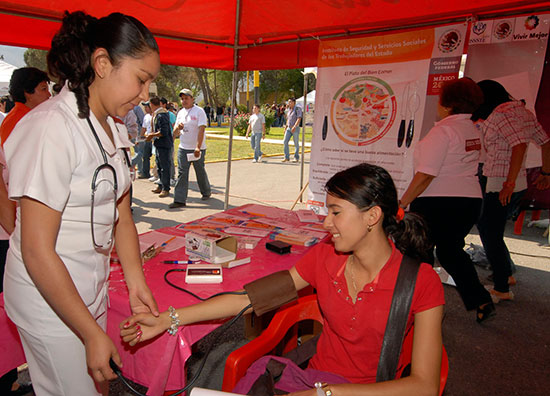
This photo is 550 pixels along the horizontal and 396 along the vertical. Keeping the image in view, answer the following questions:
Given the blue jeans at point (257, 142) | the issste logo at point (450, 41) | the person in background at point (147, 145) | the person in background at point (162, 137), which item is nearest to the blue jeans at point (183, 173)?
the person in background at point (162, 137)

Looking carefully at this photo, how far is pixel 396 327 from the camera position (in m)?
1.26

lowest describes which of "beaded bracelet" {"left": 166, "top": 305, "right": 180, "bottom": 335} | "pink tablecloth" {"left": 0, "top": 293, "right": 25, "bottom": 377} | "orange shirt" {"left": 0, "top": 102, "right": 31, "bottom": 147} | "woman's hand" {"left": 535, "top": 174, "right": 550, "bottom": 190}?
"pink tablecloth" {"left": 0, "top": 293, "right": 25, "bottom": 377}

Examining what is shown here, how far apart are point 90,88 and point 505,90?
3.28m

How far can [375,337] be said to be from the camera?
1.33m

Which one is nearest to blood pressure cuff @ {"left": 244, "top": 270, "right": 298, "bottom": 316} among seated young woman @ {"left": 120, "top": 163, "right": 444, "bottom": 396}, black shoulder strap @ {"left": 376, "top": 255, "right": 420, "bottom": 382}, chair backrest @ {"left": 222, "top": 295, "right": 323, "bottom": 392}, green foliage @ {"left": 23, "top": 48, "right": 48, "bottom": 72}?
seated young woman @ {"left": 120, "top": 163, "right": 444, "bottom": 396}

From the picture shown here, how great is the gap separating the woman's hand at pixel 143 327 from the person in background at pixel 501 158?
2.87 metres

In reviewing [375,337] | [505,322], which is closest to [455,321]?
[505,322]

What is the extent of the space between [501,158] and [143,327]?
3.17m

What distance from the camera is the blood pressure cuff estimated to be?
57.2 inches

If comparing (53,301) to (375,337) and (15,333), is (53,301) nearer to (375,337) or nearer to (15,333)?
(15,333)

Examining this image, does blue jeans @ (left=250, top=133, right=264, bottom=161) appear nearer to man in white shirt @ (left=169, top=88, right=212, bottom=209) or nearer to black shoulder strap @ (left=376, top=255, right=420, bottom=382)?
man in white shirt @ (left=169, top=88, right=212, bottom=209)

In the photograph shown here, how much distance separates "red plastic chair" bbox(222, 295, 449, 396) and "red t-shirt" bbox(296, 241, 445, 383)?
194 millimetres

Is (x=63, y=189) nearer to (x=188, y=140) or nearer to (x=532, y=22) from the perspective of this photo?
(x=532, y=22)

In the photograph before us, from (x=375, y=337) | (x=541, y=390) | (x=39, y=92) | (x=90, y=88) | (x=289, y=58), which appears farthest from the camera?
(x=289, y=58)
